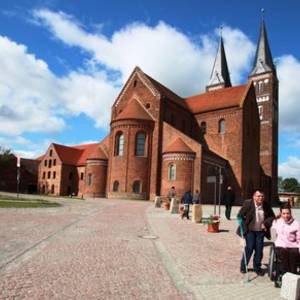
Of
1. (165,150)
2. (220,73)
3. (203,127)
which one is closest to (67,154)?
(203,127)

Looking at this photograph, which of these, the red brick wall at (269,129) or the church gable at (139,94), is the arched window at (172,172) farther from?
the red brick wall at (269,129)

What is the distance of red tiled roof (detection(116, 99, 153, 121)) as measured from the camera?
45188 millimetres

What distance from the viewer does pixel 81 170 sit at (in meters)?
60.0

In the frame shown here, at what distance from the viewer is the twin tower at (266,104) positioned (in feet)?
210

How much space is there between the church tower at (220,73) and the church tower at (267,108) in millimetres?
5788

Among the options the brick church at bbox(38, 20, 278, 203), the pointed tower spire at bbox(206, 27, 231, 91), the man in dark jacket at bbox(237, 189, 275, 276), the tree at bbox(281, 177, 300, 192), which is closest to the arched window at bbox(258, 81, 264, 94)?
the pointed tower spire at bbox(206, 27, 231, 91)

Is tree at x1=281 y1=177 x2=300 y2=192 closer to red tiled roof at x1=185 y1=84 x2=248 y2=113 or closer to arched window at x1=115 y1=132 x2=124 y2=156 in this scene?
red tiled roof at x1=185 y1=84 x2=248 y2=113

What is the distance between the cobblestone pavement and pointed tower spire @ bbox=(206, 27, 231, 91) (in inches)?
2456

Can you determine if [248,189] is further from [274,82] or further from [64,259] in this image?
[64,259]

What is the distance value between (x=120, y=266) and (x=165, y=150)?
116 feet

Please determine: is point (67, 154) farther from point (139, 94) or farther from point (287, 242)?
point (287, 242)

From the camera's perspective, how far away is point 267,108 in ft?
216

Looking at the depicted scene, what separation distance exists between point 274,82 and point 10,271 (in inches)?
2635

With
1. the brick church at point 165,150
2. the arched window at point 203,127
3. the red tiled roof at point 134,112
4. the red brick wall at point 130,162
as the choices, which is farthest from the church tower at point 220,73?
the red brick wall at point 130,162
